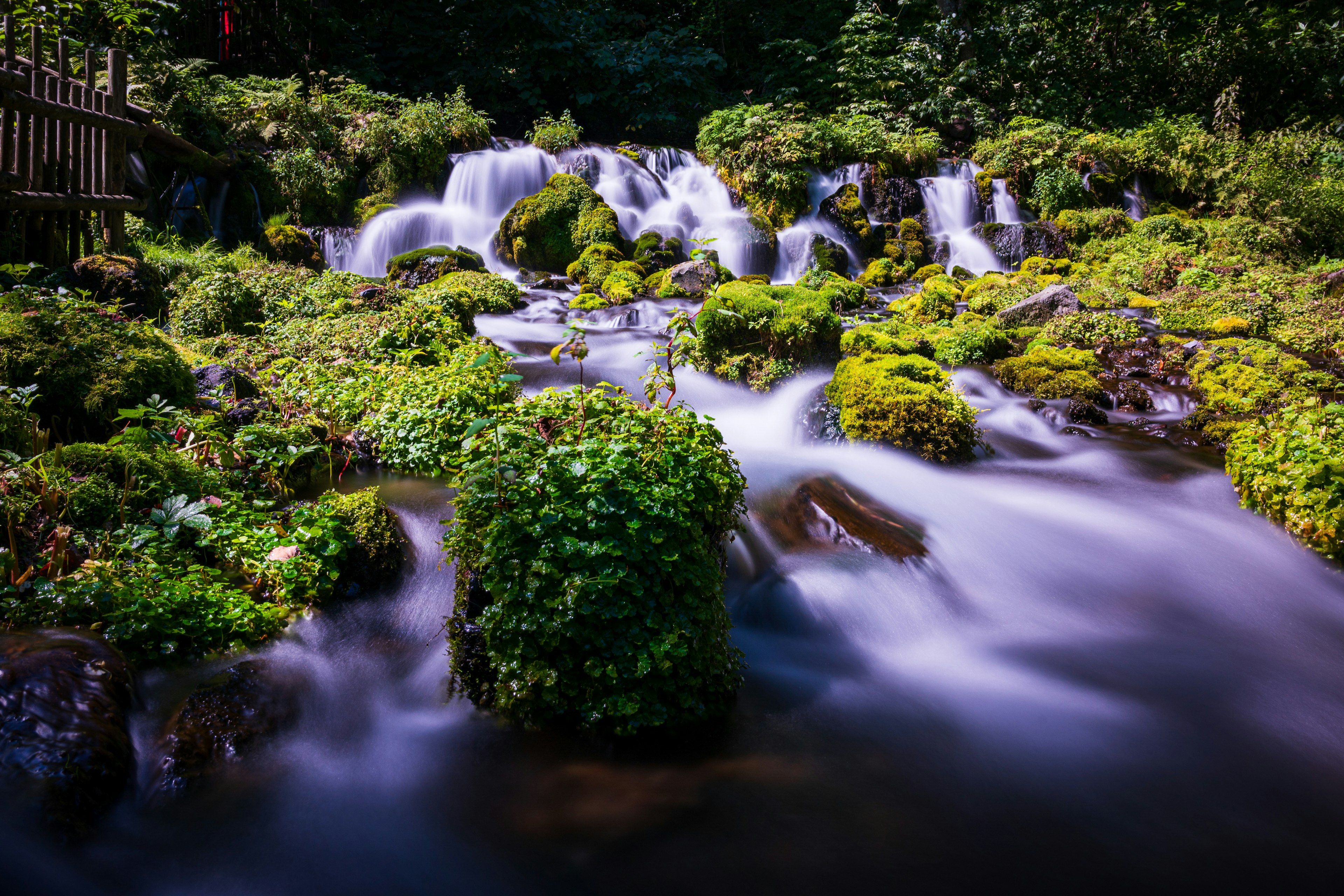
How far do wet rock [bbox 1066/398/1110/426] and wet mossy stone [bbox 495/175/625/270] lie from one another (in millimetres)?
9222

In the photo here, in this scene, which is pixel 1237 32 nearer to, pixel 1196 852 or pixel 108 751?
pixel 1196 852

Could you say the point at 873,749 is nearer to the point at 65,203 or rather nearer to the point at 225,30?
the point at 65,203

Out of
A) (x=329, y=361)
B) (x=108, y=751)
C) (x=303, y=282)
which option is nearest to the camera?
(x=108, y=751)

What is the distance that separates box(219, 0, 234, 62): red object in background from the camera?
63.9ft

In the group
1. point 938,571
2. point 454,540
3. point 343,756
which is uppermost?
point 454,540

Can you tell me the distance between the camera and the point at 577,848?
2982 mm

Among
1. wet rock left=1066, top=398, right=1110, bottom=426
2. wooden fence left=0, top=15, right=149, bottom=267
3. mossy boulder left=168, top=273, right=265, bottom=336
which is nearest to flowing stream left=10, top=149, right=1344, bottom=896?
wet rock left=1066, top=398, right=1110, bottom=426

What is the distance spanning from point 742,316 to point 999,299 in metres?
5.78

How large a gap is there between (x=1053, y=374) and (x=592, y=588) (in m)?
8.05

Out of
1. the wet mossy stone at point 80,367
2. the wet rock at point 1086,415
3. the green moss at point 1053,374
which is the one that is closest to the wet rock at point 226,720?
the wet mossy stone at point 80,367

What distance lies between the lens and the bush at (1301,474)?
5727 millimetres

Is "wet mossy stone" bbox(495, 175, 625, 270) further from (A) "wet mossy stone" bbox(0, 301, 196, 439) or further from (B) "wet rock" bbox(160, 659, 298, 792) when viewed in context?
(B) "wet rock" bbox(160, 659, 298, 792)

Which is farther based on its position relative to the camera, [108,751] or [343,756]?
[343,756]

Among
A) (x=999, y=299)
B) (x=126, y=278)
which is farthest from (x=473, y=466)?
(x=999, y=299)
